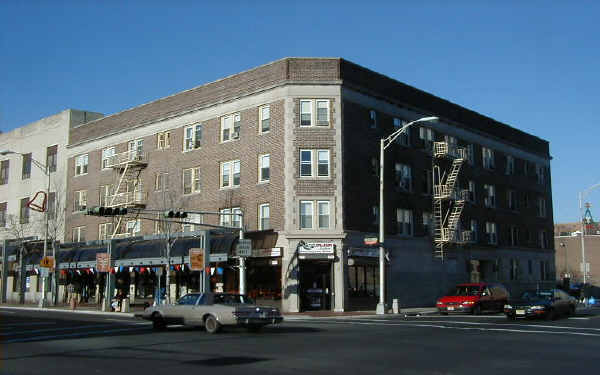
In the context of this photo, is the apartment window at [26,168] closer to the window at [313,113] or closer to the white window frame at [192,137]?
the white window frame at [192,137]

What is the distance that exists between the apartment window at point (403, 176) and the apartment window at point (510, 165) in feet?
50.6

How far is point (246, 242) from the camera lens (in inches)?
1350

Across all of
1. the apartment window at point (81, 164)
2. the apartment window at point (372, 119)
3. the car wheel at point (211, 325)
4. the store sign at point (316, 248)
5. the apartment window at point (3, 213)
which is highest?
the apartment window at point (372, 119)

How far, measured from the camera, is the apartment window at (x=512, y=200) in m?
56.1

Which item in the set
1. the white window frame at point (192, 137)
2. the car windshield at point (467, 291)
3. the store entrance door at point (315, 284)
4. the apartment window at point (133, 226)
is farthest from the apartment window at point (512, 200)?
the apartment window at point (133, 226)

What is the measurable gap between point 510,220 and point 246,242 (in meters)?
29.9

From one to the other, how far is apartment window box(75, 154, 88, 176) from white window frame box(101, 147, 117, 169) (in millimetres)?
2752

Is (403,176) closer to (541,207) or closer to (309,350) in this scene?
(541,207)

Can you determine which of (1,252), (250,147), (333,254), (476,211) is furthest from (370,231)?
(1,252)

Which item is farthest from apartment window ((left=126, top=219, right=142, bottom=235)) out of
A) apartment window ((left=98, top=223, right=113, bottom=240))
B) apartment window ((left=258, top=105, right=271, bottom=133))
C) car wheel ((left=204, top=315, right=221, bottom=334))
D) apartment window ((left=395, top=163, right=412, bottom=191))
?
car wheel ((left=204, top=315, right=221, bottom=334))

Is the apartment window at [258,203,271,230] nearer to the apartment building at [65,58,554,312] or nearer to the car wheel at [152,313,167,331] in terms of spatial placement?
the apartment building at [65,58,554,312]

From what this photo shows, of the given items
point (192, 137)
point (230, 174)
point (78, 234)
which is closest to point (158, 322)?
point (230, 174)

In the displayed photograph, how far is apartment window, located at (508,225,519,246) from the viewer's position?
55.7 m

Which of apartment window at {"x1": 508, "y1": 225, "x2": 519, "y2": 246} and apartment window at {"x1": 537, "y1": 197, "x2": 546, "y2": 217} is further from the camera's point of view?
apartment window at {"x1": 537, "y1": 197, "x2": 546, "y2": 217}
